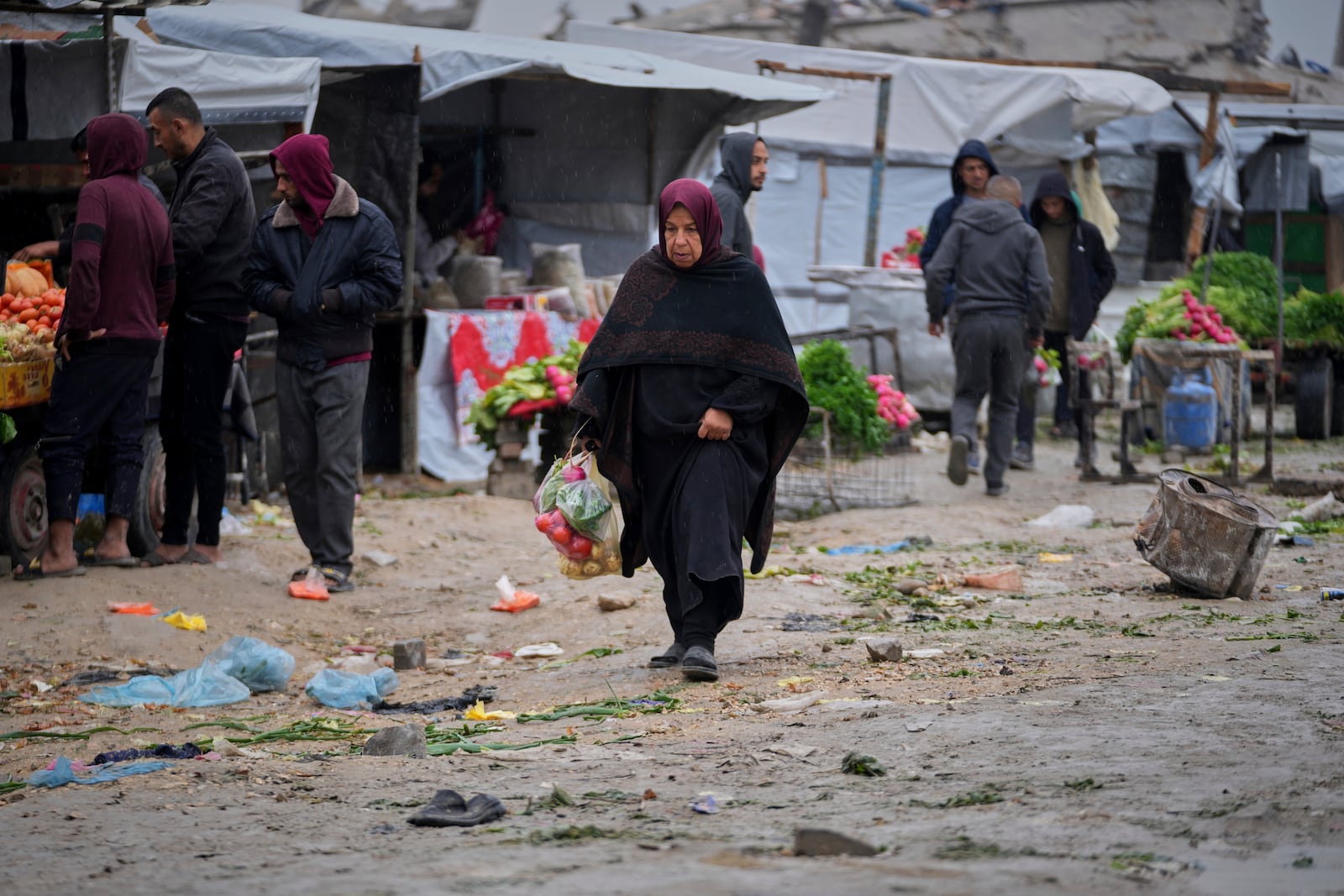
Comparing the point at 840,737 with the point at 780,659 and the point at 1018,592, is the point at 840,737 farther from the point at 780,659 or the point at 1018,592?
the point at 1018,592

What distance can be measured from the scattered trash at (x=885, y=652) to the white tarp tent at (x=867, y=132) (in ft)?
38.4

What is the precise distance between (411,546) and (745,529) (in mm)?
3804

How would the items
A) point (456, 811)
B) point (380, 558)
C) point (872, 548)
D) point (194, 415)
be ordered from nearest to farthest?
point (456, 811), point (194, 415), point (380, 558), point (872, 548)

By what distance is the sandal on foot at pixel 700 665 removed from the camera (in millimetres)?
5199

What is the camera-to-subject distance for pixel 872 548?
28.0 feet

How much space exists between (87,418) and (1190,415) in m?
8.88

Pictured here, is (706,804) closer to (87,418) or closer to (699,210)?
(699,210)

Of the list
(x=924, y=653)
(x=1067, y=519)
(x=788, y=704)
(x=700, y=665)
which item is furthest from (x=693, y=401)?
(x=1067, y=519)

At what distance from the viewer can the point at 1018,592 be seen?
23.2 ft

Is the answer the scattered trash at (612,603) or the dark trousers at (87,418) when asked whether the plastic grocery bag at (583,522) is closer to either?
the scattered trash at (612,603)

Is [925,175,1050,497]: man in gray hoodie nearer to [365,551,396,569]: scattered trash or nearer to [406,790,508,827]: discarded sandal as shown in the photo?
[365,551,396,569]: scattered trash

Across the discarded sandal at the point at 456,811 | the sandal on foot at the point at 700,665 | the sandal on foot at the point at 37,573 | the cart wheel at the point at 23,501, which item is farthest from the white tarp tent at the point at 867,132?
the discarded sandal at the point at 456,811

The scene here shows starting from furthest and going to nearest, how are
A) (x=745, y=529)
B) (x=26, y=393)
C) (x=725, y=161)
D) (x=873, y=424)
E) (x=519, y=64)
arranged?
(x=519, y=64), (x=873, y=424), (x=725, y=161), (x=26, y=393), (x=745, y=529)

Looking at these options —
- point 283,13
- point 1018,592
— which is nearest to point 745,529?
point 1018,592
